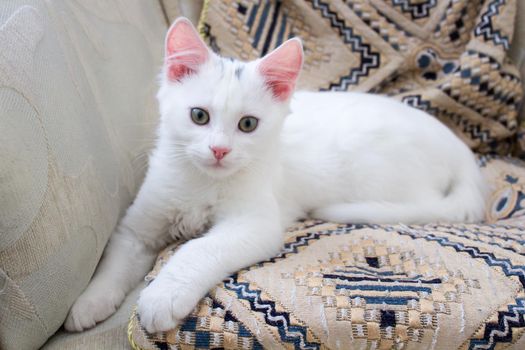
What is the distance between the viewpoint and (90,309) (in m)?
1.11

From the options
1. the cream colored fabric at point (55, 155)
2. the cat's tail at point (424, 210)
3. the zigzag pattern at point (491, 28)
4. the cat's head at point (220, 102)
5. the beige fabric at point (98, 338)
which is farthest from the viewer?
the zigzag pattern at point (491, 28)

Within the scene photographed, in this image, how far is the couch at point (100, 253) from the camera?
94 cm

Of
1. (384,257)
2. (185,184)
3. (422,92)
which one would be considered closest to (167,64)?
(185,184)

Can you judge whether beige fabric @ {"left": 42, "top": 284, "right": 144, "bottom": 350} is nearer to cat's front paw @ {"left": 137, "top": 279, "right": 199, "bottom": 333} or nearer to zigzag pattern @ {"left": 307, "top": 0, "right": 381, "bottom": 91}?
cat's front paw @ {"left": 137, "top": 279, "right": 199, "bottom": 333}

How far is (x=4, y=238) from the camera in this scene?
889 mm

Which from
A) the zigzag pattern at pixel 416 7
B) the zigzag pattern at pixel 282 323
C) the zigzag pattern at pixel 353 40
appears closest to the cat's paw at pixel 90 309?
the zigzag pattern at pixel 282 323

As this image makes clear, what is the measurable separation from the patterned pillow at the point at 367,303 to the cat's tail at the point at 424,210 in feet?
0.65

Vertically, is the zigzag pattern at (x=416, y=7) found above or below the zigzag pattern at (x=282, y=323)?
above

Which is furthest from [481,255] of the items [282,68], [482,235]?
[282,68]

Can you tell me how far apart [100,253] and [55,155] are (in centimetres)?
28

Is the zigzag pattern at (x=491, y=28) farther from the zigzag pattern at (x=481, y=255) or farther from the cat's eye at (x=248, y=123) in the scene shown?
the cat's eye at (x=248, y=123)

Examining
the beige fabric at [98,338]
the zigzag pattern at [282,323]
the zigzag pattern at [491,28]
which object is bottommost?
the beige fabric at [98,338]

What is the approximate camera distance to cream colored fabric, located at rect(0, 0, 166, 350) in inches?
36.3

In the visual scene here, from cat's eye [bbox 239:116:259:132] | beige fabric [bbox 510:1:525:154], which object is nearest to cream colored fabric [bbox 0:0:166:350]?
cat's eye [bbox 239:116:259:132]
